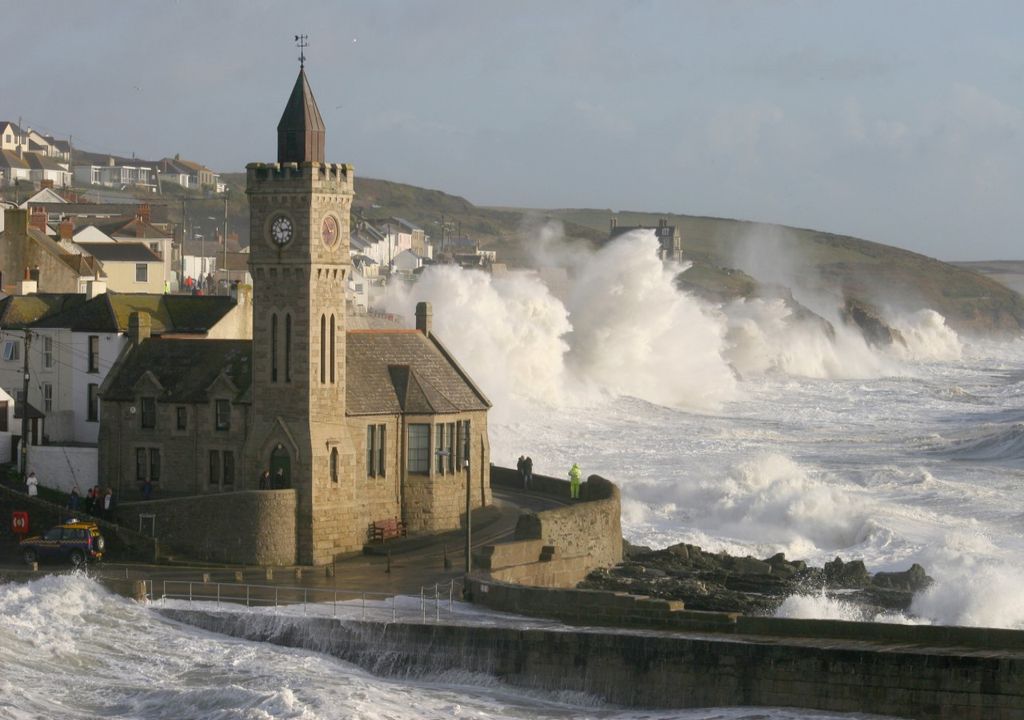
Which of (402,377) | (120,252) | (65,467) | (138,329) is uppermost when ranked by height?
(120,252)

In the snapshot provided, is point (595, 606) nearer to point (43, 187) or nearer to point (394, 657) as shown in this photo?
point (394, 657)

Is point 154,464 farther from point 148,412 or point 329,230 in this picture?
point 329,230

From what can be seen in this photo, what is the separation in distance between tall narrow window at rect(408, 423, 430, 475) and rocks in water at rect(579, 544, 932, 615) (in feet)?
15.7

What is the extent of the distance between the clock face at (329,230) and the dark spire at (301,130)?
1277 millimetres

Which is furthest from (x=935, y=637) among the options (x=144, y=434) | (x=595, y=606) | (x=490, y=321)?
(x=490, y=321)

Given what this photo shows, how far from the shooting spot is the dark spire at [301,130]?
135ft

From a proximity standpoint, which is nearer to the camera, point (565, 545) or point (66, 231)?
point (565, 545)

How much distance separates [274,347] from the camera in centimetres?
4097

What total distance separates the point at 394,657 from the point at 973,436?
5985 centimetres

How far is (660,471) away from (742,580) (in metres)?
23.7

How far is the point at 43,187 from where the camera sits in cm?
11688

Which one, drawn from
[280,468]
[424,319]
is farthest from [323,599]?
[424,319]

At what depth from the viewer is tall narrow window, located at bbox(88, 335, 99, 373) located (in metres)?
47.8

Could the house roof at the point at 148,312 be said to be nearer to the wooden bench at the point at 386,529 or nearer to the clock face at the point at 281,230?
the clock face at the point at 281,230
